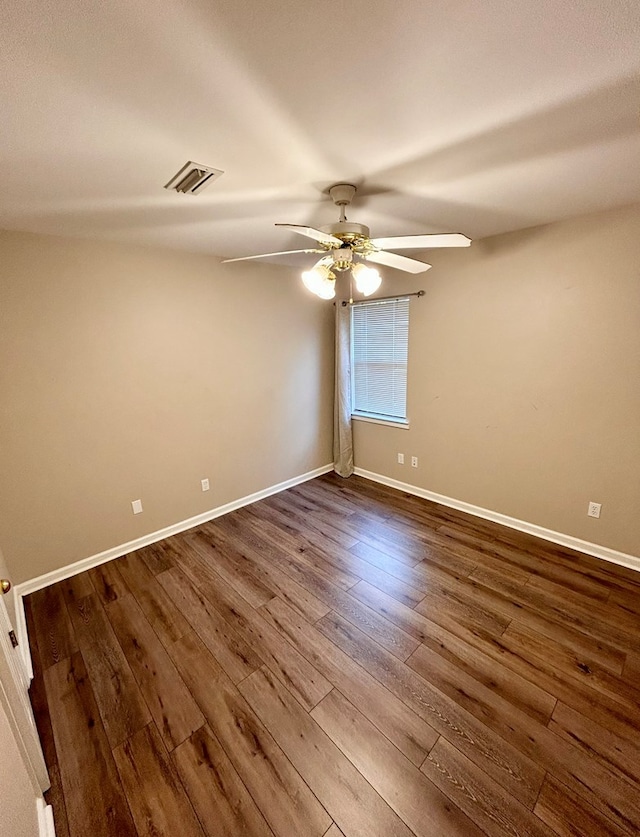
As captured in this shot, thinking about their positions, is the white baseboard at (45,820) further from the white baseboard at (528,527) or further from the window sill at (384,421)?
the window sill at (384,421)

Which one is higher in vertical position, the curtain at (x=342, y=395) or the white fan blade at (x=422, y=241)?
the white fan blade at (x=422, y=241)

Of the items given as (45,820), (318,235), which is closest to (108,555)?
(45,820)

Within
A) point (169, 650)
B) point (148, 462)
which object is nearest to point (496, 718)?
point (169, 650)

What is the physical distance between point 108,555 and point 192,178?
8.57 feet

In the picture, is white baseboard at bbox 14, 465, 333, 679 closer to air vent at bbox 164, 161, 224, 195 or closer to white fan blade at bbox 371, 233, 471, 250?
air vent at bbox 164, 161, 224, 195

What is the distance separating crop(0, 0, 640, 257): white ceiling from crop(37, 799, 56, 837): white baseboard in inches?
88.7

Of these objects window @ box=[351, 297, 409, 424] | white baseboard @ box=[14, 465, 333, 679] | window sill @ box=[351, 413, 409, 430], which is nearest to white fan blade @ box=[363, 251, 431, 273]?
window @ box=[351, 297, 409, 424]

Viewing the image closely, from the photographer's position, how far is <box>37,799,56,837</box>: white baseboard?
1062 mm

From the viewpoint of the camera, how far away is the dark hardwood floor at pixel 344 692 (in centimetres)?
117

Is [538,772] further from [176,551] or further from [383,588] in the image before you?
[176,551]

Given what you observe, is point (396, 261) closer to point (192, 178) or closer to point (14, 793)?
point (192, 178)

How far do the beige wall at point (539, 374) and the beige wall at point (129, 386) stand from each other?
1.47 m

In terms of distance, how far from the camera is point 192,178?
151 centimetres

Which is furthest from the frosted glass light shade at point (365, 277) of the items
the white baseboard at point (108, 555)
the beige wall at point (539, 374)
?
the white baseboard at point (108, 555)
